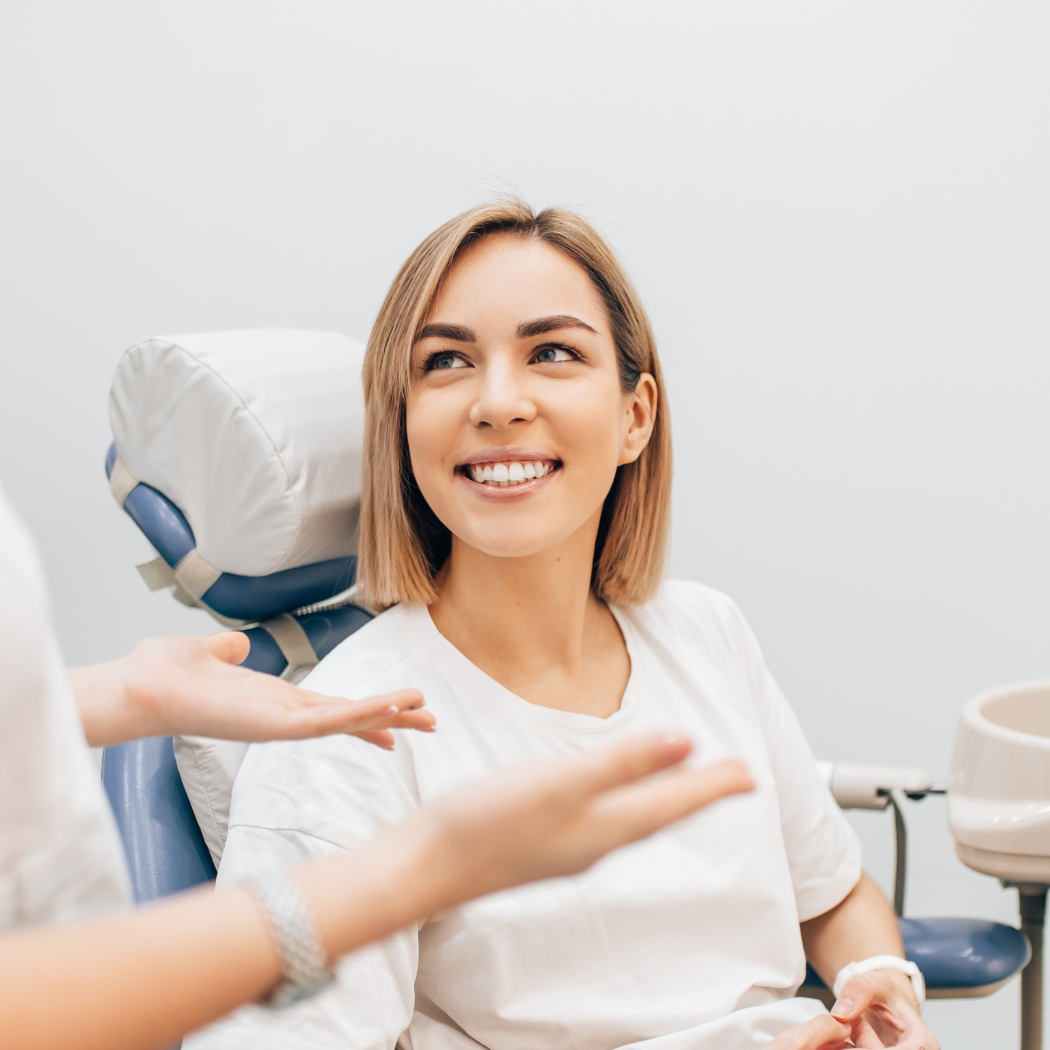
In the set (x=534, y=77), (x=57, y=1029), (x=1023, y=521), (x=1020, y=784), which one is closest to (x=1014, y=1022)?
(x=1023, y=521)

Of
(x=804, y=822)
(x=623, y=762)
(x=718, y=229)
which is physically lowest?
(x=804, y=822)

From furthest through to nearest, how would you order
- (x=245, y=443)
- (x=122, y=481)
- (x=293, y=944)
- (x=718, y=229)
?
(x=718, y=229), (x=122, y=481), (x=245, y=443), (x=293, y=944)

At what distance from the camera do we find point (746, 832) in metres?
1.03

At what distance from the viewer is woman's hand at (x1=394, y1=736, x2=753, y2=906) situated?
356mm

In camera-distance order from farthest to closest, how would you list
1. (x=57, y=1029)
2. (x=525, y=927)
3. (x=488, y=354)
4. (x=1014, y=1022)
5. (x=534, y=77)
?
(x=1014, y=1022) < (x=534, y=77) < (x=488, y=354) < (x=525, y=927) < (x=57, y=1029)

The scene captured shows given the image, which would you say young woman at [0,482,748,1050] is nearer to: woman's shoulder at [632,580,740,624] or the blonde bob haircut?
the blonde bob haircut

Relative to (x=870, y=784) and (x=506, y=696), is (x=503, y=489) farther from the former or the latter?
(x=870, y=784)

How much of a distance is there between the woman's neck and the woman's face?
5 cm

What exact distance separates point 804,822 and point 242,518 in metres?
0.70

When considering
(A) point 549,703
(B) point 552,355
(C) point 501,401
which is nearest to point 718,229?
(B) point 552,355

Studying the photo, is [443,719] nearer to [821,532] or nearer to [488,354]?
[488,354]

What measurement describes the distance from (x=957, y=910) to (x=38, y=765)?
5.76 feet

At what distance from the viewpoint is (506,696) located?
997mm

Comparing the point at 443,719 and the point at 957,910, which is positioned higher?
the point at 443,719
